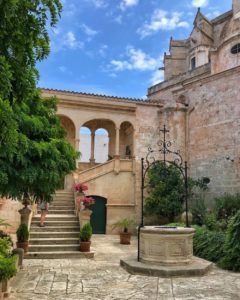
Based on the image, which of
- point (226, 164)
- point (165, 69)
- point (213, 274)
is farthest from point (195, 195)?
point (165, 69)

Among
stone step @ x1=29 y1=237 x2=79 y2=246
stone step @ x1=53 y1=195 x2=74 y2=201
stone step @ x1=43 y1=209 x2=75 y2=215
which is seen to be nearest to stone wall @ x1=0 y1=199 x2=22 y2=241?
stone step @ x1=43 y1=209 x2=75 y2=215

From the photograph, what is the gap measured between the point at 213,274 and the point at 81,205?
20.8 ft

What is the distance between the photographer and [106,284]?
23.7 ft

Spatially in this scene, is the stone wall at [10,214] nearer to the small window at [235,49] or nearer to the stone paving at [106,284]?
the stone paving at [106,284]

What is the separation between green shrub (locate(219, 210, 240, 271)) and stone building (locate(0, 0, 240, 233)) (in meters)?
8.46

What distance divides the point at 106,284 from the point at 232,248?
13.1 ft

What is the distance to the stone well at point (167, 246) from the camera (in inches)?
339

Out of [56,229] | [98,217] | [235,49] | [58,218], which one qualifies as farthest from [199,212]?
[235,49]

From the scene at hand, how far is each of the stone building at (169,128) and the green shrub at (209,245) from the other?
6.75 metres

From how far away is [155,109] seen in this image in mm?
21062

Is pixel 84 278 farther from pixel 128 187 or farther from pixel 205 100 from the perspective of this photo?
pixel 205 100

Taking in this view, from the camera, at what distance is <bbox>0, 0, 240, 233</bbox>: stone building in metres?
18.0

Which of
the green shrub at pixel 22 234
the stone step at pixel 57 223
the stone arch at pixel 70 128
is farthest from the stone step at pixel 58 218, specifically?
the stone arch at pixel 70 128

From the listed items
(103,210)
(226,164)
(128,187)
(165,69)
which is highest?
(165,69)
